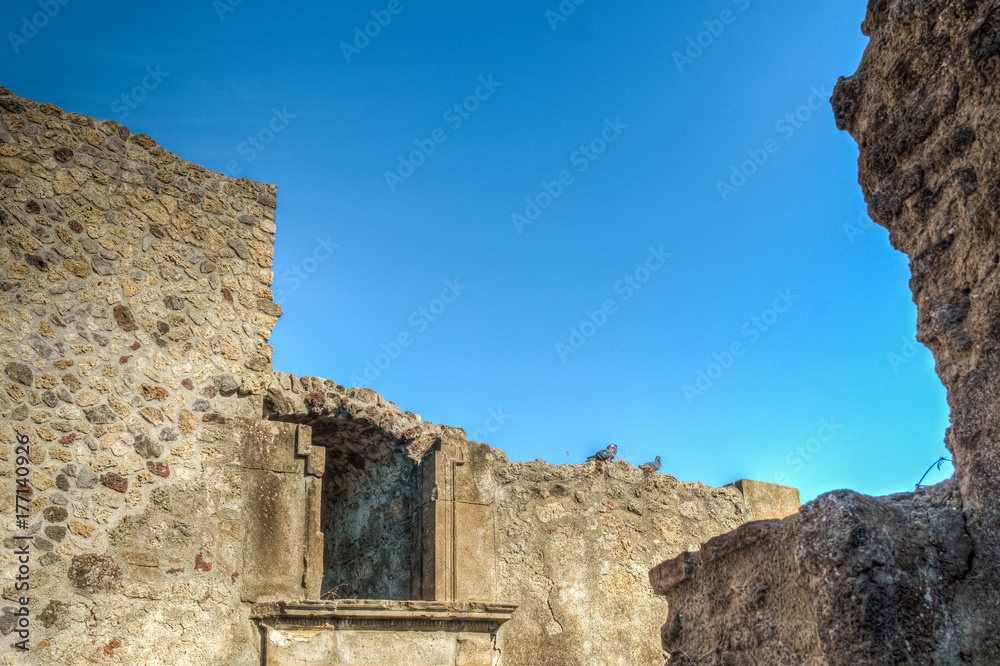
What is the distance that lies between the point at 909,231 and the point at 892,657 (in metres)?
1.05

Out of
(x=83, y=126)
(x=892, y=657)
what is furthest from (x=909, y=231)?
(x=83, y=126)

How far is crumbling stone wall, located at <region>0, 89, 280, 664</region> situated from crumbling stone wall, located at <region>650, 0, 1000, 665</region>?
3.96 meters

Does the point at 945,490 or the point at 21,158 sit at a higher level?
the point at 21,158

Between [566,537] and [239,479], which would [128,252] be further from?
[566,537]

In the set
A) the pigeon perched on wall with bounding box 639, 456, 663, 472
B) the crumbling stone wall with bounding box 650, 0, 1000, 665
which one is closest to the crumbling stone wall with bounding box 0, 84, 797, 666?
the pigeon perched on wall with bounding box 639, 456, 663, 472

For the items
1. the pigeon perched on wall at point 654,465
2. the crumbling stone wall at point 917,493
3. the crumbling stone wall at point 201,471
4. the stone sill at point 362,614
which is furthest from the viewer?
the pigeon perched on wall at point 654,465

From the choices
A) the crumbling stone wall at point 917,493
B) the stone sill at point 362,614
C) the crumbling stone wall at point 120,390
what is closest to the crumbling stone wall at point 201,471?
the crumbling stone wall at point 120,390

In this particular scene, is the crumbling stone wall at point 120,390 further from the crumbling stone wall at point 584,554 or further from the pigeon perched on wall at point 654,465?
the pigeon perched on wall at point 654,465

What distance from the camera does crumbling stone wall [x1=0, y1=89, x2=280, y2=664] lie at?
5.13 meters

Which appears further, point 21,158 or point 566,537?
point 566,537

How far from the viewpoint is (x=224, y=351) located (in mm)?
6160

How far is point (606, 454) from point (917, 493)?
6077 mm

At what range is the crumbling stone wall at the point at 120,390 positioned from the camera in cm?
Result: 513

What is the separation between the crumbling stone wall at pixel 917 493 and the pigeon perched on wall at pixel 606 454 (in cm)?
554
